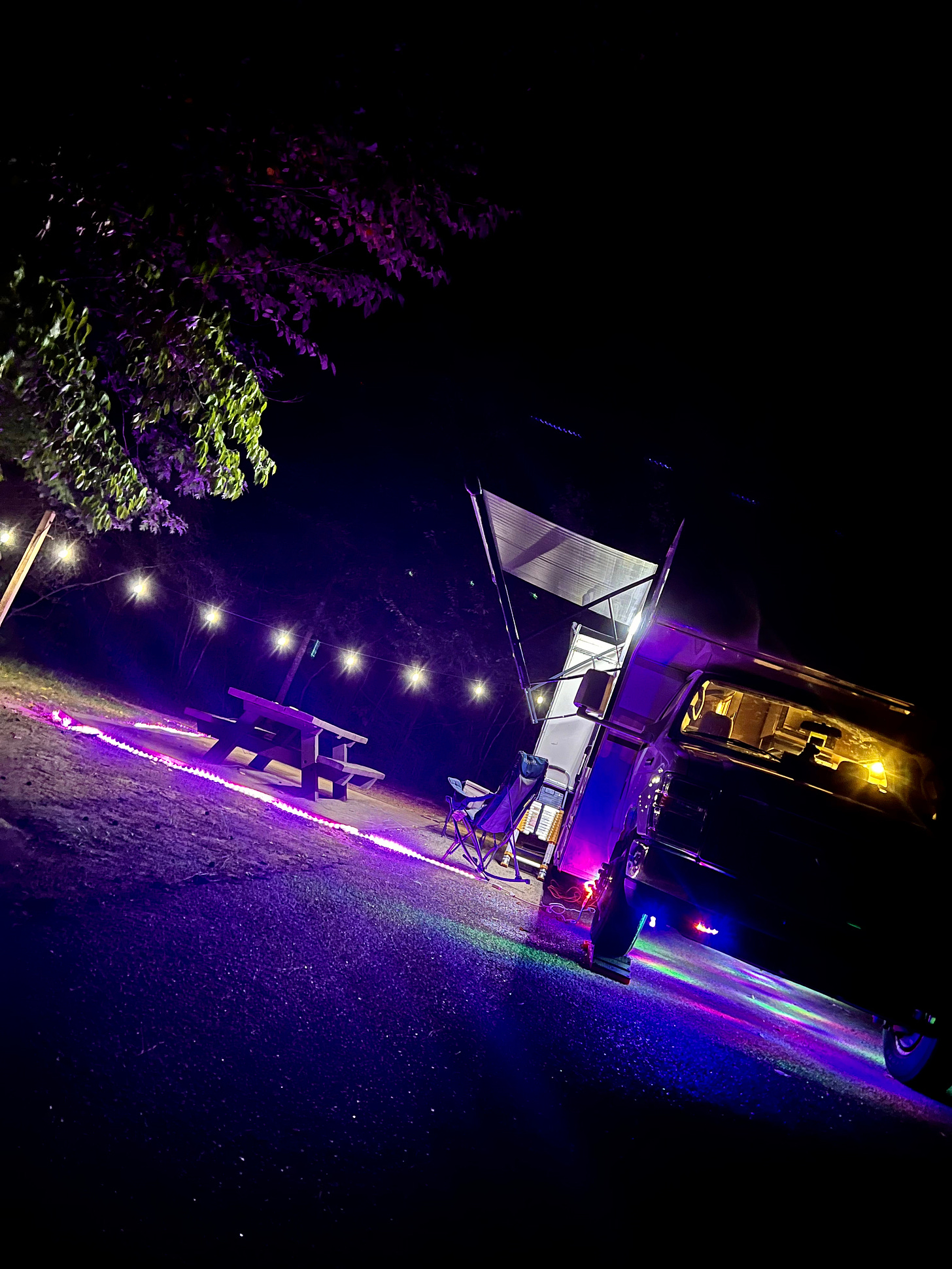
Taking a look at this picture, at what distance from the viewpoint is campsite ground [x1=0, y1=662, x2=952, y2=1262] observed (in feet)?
5.27

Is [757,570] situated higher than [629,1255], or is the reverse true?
[757,570]

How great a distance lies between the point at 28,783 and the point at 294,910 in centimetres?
246

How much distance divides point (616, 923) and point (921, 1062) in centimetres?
219

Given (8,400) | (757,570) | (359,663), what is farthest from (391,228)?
(359,663)

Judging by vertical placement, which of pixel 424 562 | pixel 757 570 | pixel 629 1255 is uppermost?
pixel 424 562

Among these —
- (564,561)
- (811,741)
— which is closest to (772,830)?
(811,741)

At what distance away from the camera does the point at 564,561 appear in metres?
9.99

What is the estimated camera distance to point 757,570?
18.5 feet

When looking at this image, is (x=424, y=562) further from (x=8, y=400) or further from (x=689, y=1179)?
(x=689, y=1179)

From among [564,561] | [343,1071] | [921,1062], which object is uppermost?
[564,561]

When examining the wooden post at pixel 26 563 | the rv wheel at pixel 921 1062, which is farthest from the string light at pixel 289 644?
the rv wheel at pixel 921 1062

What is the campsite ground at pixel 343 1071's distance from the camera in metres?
1.61

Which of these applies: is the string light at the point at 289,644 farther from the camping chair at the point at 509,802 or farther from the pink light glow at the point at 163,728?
the camping chair at the point at 509,802

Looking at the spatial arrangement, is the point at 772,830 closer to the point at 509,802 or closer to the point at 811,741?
the point at 811,741
